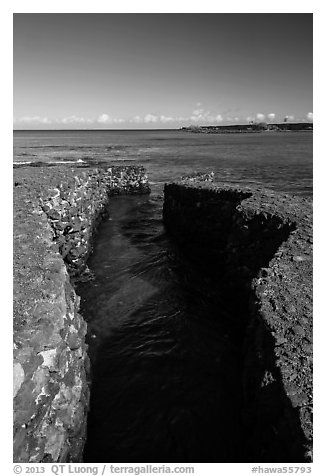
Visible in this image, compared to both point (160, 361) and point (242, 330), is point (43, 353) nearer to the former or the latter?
point (160, 361)

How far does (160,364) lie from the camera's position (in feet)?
31.4

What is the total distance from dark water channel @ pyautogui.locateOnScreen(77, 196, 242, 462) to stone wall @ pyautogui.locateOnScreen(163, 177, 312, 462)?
2.52ft

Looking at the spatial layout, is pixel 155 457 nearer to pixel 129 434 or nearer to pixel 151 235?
pixel 129 434

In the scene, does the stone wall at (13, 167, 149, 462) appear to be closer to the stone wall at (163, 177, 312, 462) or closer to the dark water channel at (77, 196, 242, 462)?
the dark water channel at (77, 196, 242, 462)

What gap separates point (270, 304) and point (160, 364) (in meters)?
4.40

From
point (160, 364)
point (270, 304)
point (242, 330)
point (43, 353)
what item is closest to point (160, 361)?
point (160, 364)

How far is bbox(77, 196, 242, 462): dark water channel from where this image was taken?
7.20 meters

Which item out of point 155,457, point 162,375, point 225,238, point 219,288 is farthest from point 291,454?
point 225,238

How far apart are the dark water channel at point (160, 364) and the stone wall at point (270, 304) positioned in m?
0.77

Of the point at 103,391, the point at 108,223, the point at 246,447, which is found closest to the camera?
the point at 246,447

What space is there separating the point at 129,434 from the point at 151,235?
14.4 meters

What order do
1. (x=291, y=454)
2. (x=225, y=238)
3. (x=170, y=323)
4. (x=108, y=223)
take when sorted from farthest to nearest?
(x=108, y=223)
(x=225, y=238)
(x=170, y=323)
(x=291, y=454)

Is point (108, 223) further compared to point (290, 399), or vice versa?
point (108, 223)

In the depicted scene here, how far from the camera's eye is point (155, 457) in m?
6.99
